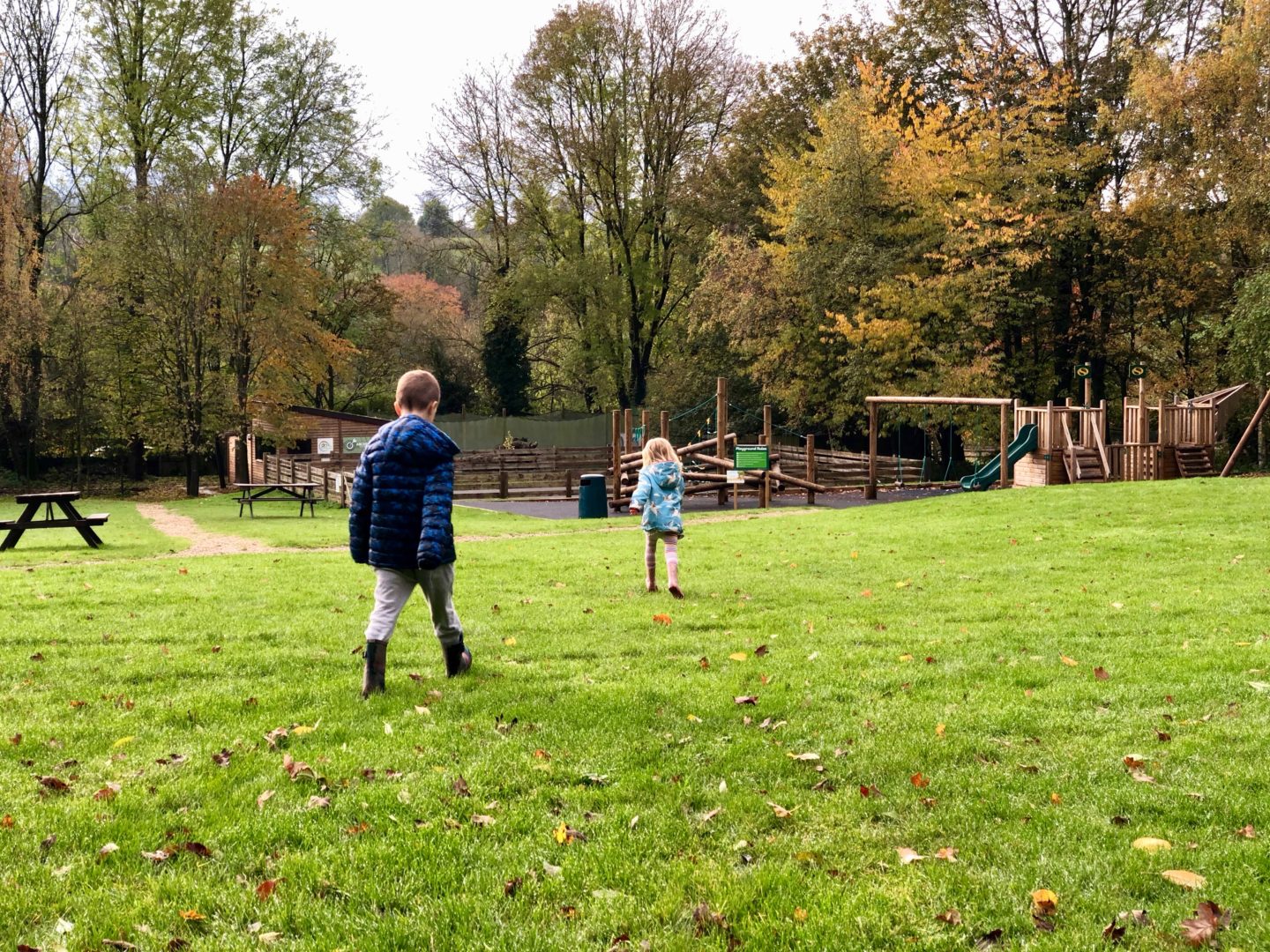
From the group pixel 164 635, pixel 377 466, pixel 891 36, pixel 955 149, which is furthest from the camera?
pixel 891 36

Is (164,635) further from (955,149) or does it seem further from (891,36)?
(891,36)

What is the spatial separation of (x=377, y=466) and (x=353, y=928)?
300cm

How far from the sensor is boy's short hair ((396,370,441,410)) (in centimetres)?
574

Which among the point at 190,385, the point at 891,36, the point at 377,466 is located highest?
the point at 891,36

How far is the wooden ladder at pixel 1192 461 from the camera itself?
85.2 ft

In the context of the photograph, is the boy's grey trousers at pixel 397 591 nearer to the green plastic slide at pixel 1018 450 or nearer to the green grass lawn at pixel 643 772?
the green grass lawn at pixel 643 772

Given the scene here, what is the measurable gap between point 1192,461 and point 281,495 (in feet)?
88.5

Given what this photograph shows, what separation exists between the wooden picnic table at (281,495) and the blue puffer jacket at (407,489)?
18.1 meters

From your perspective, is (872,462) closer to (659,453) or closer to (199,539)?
(199,539)

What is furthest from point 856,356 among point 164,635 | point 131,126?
point 131,126

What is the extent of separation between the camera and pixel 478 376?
51375 mm

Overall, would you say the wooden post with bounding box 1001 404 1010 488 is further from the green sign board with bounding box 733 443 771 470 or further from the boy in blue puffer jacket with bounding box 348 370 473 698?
the boy in blue puffer jacket with bounding box 348 370 473 698

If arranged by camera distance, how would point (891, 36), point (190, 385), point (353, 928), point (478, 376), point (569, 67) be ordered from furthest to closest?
1. point (478, 376)
2. point (569, 67)
3. point (891, 36)
4. point (190, 385)
5. point (353, 928)

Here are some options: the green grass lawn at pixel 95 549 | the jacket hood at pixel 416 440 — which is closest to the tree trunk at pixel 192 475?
the green grass lawn at pixel 95 549
